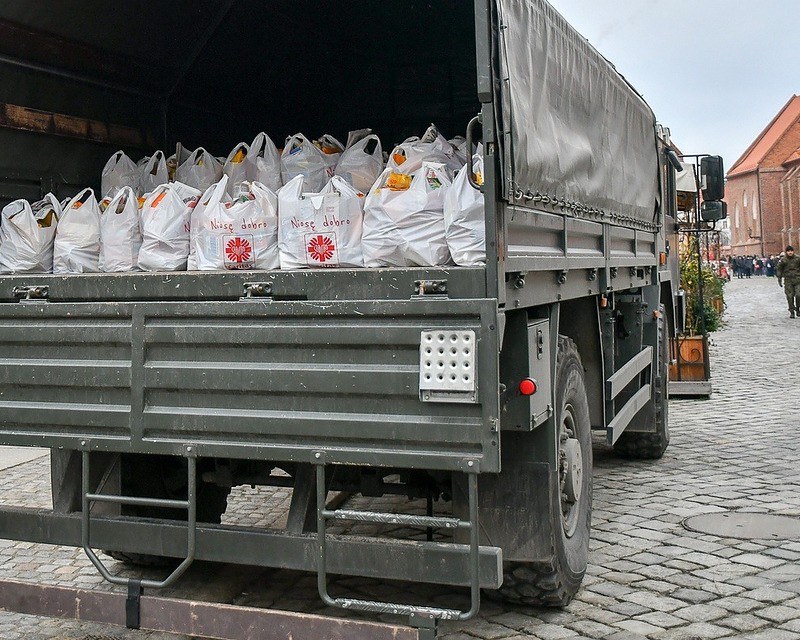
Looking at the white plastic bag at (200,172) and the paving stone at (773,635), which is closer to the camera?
the paving stone at (773,635)

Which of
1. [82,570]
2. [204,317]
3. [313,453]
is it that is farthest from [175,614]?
[82,570]

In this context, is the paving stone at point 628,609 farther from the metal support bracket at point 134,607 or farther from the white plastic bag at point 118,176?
the white plastic bag at point 118,176

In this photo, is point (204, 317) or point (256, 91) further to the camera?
point (256, 91)

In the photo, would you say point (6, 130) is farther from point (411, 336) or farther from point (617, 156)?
point (617, 156)

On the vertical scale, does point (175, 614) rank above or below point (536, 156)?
below

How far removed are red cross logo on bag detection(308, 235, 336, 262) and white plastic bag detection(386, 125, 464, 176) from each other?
407 millimetres

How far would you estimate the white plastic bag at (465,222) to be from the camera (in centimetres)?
380

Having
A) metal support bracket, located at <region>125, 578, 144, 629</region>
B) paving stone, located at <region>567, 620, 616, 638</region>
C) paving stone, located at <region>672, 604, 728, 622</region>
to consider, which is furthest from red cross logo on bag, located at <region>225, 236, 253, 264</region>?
paving stone, located at <region>672, 604, 728, 622</region>

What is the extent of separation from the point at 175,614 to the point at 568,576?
1.77 meters

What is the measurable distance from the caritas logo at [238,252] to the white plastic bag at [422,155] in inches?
25.8

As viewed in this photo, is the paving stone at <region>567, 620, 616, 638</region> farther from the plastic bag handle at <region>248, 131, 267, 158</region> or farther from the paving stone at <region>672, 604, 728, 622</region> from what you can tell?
the plastic bag handle at <region>248, 131, 267, 158</region>

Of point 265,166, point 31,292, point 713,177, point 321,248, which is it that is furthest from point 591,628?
point 713,177

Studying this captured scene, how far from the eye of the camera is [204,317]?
394 cm

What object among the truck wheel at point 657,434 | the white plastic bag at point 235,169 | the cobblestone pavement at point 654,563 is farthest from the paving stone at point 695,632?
the truck wheel at point 657,434
